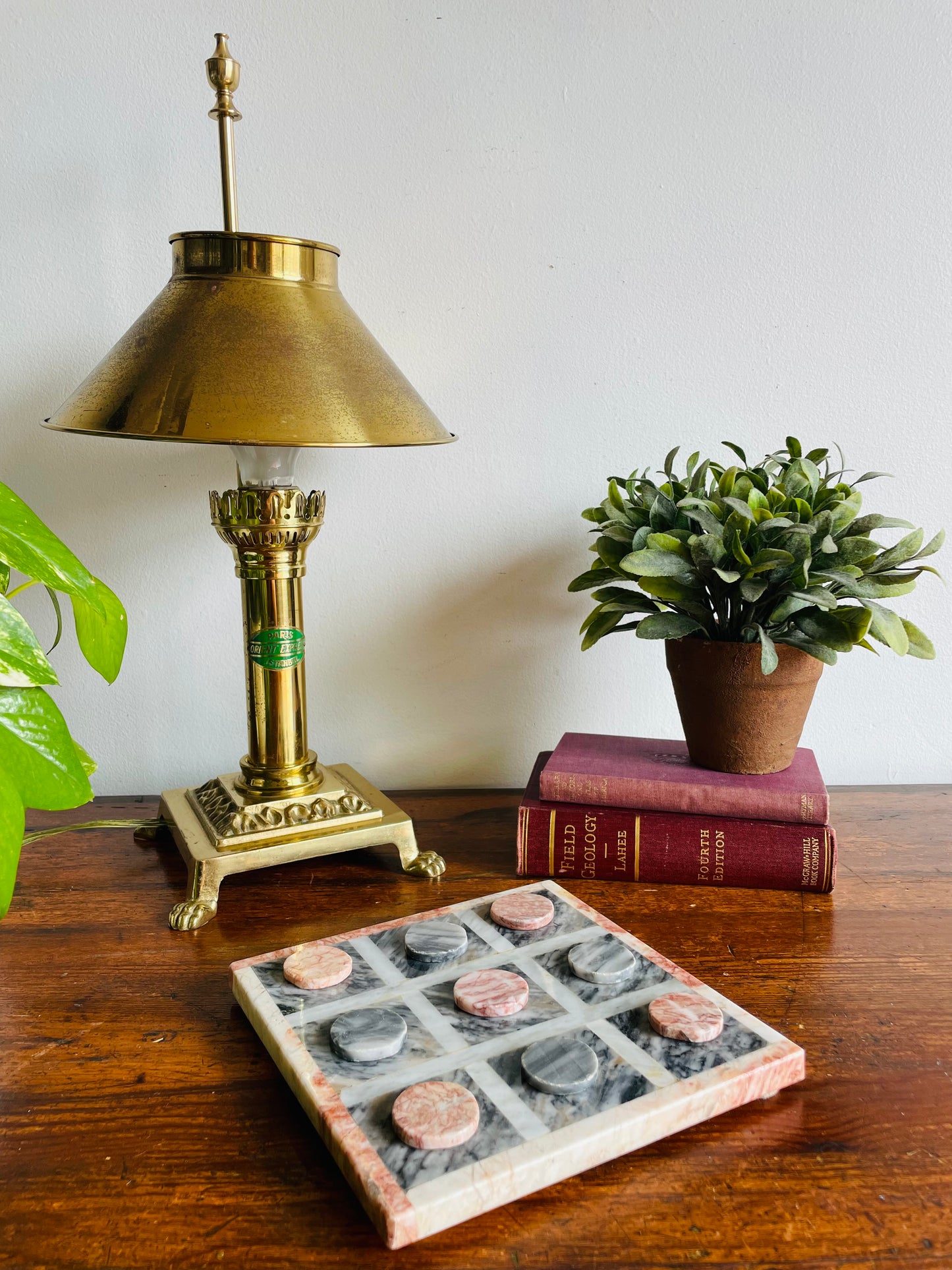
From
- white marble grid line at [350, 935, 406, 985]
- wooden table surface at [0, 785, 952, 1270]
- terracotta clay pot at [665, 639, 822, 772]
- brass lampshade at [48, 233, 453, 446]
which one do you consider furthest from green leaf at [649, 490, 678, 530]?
white marble grid line at [350, 935, 406, 985]

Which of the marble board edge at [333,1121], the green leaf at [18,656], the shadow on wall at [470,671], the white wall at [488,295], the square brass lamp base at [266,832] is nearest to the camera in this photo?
the marble board edge at [333,1121]

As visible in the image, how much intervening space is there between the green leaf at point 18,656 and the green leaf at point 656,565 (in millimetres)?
430

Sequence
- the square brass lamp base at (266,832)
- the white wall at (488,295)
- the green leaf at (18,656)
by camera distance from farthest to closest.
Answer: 1. the white wall at (488,295)
2. the square brass lamp base at (266,832)
3. the green leaf at (18,656)

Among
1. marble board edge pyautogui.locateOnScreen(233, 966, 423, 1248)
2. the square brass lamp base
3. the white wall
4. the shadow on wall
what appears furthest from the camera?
the shadow on wall

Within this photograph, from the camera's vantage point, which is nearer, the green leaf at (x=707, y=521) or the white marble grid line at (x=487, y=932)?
the white marble grid line at (x=487, y=932)

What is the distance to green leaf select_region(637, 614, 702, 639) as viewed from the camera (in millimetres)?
781

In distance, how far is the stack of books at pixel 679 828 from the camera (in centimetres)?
Result: 79

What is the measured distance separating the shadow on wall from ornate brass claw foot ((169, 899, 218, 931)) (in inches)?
Result: 12.3

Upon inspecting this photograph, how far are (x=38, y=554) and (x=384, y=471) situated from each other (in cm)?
45

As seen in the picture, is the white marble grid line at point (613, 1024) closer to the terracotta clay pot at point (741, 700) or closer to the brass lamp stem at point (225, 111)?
the terracotta clay pot at point (741, 700)

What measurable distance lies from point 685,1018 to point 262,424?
455 millimetres

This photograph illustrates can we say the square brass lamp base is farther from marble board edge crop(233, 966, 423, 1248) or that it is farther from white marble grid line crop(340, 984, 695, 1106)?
white marble grid line crop(340, 984, 695, 1106)

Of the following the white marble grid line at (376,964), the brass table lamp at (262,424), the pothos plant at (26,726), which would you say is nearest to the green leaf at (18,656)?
the pothos plant at (26,726)

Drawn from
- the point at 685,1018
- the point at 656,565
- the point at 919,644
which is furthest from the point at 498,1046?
the point at 919,644
